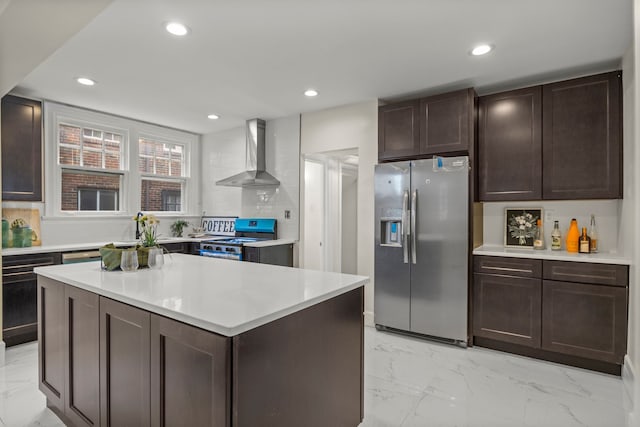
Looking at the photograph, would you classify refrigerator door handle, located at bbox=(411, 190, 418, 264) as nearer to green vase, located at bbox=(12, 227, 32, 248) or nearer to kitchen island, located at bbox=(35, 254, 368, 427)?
kitchen island, located at bbox=(35, 254, 368, 427)

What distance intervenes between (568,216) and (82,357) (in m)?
4.00

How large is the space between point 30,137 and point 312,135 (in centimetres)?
306

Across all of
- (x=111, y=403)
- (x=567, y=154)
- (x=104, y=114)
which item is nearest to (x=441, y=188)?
(x=567, y=154)

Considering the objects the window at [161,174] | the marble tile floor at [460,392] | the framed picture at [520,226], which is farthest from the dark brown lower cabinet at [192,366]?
the window at [161,174]

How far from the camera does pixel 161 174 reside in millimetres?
5121

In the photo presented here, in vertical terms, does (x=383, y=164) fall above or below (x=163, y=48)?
below

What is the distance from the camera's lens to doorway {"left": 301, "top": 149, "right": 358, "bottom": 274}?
4.66m

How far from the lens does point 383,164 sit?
143 inches

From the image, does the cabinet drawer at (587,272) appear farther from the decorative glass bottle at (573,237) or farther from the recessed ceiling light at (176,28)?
the recessed ceiling light at (176,28)

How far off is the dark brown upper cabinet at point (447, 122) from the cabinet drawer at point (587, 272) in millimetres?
1291

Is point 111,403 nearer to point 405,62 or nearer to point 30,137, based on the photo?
point 405,62

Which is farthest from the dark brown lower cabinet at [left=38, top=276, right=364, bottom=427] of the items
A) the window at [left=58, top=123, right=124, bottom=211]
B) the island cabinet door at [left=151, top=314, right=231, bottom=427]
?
the window at [left=58, top=123, right=124, bottom=211]

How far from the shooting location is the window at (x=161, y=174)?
492cm

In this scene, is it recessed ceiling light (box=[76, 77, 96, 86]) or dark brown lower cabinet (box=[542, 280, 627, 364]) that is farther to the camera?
recessed ceiling light (box=[76, 77, 96, 86])
